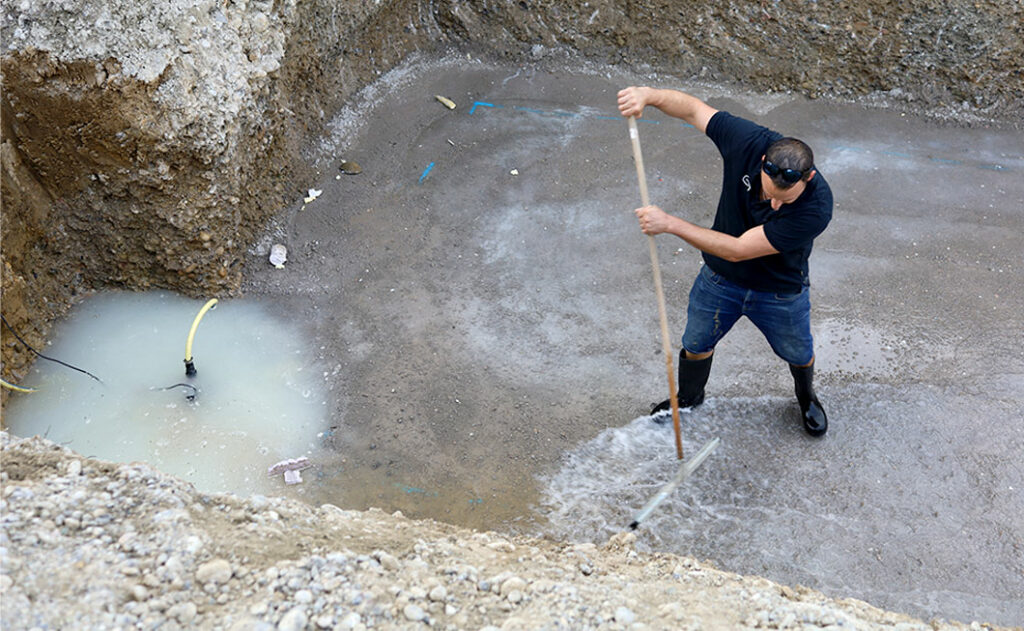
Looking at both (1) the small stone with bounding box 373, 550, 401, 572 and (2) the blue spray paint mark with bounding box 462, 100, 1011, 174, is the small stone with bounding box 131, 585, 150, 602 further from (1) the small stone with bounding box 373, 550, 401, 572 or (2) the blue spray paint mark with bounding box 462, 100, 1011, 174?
(2) the blue spray paint mark with bounding box 462, 100, 1011, 174

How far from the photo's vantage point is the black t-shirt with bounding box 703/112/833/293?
354cm

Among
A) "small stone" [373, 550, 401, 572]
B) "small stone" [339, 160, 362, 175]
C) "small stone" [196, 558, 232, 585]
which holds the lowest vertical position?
"small stone" [373, 550, 401, 572]

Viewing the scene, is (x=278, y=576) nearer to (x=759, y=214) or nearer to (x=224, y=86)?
(x=759, y=214)

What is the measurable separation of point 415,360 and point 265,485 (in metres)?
1.10

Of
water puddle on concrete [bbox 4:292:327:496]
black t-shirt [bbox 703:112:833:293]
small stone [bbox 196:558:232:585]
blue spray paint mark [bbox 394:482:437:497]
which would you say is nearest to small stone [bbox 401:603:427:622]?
small stone [bbox 196:558:232:585]

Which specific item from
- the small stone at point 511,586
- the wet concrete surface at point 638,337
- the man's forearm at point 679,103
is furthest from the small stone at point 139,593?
the man's forearm at point 679,103

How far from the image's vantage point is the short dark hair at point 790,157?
335cm

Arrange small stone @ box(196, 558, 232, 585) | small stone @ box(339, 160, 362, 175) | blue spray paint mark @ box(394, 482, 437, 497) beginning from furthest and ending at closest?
small stone @ box(339, 160, 362, 175)
blue spray paint mark @ box(394, 482, 437, 497)
small stone @ box(196, 558, 232, 585)

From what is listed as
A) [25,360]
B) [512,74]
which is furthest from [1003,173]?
[25,360]

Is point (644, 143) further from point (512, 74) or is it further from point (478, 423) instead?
point (478, 423)

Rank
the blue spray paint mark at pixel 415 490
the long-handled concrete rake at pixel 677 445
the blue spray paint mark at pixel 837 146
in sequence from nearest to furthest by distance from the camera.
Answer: the long-handled concrete rake at pixel 677 445 → the blue spray paint mark at pixel 415 490 → the blue spray paint mark at pixel 837 146

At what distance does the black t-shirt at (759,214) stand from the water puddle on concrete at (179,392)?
2333 mm

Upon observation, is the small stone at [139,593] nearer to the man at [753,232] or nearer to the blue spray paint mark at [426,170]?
the man at [753,232]

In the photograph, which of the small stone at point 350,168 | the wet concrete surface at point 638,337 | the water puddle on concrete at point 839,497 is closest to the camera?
the water puddle on concrete at point 839,497
